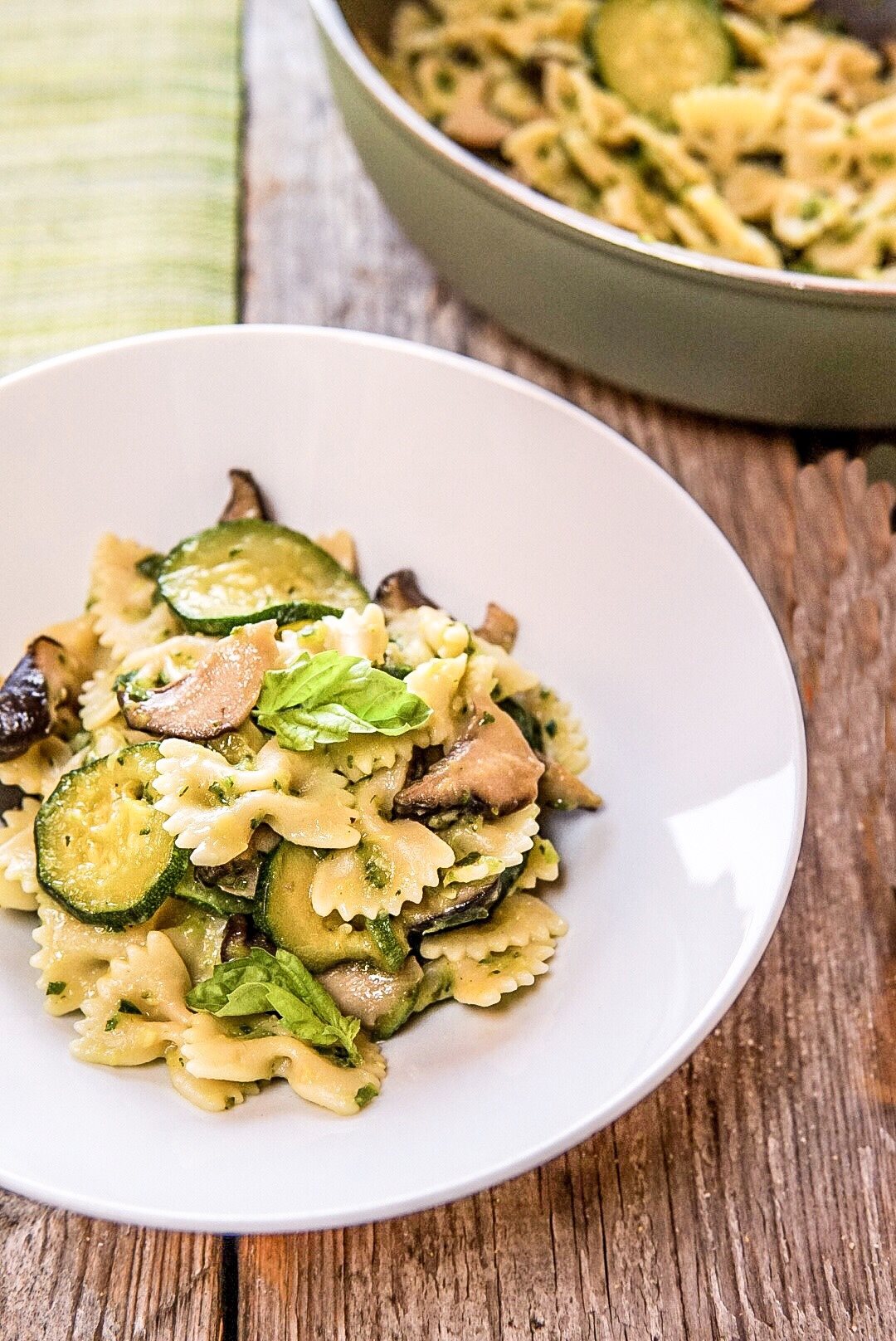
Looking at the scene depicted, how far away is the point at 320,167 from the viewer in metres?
4.39

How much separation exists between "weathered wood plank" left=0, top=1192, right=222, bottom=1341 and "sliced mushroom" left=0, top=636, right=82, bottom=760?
0.91m

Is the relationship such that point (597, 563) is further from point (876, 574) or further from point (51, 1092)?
point (51, 1092)

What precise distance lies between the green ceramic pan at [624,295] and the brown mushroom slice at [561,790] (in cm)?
132

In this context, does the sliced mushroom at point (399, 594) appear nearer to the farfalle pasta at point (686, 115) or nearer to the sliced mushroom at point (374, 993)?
the sliced mushroom at point (374, 993)

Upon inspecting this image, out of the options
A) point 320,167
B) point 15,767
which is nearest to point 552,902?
point 15,767

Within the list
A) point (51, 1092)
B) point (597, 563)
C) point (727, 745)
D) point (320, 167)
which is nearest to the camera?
point (51, 1092)

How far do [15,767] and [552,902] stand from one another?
1.18 metres

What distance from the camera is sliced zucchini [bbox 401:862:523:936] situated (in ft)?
7.70

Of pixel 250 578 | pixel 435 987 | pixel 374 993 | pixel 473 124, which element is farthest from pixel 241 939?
pixel 473 124

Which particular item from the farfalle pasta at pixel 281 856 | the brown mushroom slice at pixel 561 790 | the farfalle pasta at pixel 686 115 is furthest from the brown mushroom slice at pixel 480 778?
the farfalle pasta at pixel 686 115

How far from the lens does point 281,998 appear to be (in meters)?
2.24

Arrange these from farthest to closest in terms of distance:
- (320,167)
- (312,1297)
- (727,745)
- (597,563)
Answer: (320,167)
(597,563)
(727,745)
(312,1297)

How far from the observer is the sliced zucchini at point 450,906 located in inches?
92.4

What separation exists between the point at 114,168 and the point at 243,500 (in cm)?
198
